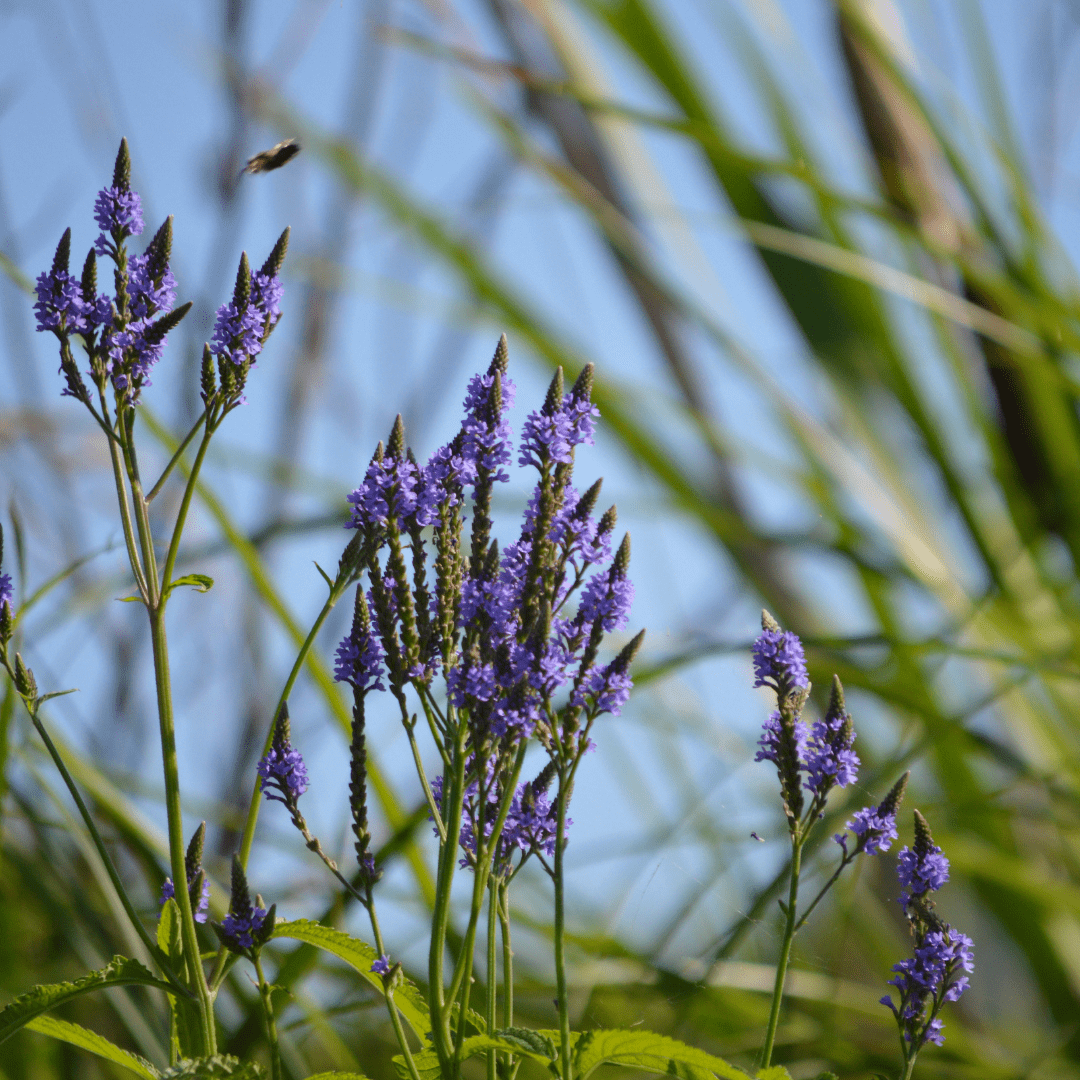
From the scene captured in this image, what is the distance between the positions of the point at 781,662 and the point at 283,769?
0.37 meters

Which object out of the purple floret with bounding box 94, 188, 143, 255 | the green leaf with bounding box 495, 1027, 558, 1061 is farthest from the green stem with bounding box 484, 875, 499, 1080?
the purple floret with bounding box 94, 188, 143, 255

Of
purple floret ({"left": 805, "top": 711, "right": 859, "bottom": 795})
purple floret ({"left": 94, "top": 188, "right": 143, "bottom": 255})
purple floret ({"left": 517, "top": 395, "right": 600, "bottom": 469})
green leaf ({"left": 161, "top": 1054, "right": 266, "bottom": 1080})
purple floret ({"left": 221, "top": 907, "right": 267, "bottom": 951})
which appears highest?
purple floret ({"left": 94, "top": 188, "right": 143, "bottom": 255})

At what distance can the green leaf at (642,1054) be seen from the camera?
2.08 feet

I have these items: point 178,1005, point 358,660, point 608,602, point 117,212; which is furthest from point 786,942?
point 117,212

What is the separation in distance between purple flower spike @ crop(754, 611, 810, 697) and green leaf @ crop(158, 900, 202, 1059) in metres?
0.47

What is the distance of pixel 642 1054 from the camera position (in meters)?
0.70

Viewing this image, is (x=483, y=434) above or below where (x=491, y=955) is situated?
above

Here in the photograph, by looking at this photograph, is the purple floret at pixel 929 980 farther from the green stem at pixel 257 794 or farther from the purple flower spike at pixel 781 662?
the green stem at pixel 257 794

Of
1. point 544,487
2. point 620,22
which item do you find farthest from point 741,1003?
point 620,22

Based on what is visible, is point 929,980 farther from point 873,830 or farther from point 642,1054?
point 642,1054

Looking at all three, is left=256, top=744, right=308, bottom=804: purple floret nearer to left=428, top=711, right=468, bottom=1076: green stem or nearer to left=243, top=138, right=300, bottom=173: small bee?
left=428, top=711, right=468, bottom=1076: green stem

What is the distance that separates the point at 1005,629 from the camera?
1.87m

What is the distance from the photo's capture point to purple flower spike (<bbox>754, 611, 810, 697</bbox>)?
2.33 feet

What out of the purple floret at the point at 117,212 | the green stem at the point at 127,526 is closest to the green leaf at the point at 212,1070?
the green stem at the point at 127,526
